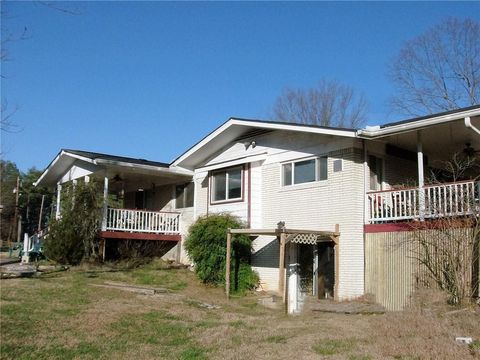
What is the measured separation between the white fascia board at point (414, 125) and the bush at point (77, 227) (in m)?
10.4

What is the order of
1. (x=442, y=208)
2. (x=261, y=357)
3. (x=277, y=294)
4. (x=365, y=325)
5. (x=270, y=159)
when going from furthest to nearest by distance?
1. (x=270, y=159)
2. (x=277, y=294)
3. (x=442, y=208)
4. (x=365, y=325)
5. (x=261, y=357)

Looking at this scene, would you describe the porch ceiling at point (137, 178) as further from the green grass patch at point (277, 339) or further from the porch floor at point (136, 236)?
the green grass patch at point (277, 339)

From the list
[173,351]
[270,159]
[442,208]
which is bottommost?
[173,351]

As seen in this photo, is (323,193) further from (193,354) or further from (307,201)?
(193,354)

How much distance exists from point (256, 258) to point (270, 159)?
333 centimetres

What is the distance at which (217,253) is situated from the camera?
16.5 meters

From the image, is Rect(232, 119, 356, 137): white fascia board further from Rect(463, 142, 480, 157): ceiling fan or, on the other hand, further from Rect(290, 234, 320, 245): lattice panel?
Rect(463, 142, 480, 157): ceiling fan

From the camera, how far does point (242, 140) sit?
19000mm

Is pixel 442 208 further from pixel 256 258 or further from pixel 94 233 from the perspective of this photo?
pixel 94 233

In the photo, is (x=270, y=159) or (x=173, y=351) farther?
(x=270, y=159)

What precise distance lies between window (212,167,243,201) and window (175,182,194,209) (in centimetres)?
Result: 216

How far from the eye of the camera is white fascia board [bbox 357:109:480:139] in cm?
1163

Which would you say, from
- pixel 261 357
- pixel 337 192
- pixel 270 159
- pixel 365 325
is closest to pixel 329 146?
pixel 337 192

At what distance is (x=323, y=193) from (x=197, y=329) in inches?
263
